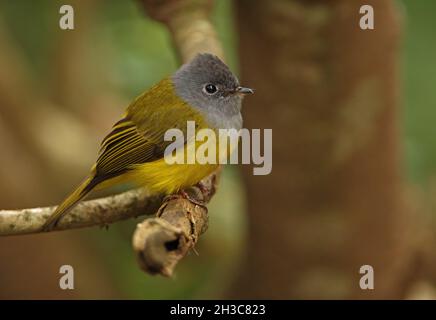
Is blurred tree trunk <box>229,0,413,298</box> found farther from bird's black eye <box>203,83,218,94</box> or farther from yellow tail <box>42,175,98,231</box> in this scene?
yellow tail <box>42,175,98,231</box>

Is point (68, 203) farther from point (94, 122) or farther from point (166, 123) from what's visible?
point (94, 122)

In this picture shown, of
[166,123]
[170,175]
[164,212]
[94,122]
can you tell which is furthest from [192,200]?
[94,122]

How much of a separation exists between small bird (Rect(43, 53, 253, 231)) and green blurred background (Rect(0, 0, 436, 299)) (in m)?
1.56

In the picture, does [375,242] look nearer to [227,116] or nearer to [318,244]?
[318,244]

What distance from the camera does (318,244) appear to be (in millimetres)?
4363

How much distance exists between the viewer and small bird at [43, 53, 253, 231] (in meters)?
3.43

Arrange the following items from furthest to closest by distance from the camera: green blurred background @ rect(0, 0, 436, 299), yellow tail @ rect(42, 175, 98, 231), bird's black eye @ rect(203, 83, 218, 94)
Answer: green blurred background @ rect(0, 0, 436, 299), bird's black eye @ rect(203, 83, 218, 94), yellow tail @ rect(42, 175, 98, 231)

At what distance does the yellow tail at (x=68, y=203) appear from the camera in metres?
2.93

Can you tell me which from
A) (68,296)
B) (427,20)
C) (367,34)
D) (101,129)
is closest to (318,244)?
(367,34)

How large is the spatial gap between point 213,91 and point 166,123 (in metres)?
0.34

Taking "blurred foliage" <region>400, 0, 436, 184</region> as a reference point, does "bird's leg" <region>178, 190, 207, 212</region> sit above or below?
below

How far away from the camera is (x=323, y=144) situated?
4176 mm

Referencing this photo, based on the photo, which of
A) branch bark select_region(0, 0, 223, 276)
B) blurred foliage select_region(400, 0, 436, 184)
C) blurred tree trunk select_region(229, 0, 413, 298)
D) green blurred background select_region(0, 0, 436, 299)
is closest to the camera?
branch bark select_region(0, 0, 223, 276)

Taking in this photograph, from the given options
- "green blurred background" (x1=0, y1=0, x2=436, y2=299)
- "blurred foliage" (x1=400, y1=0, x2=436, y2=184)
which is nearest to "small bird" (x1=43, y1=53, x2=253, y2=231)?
"green blurred background" (x1=0, y1=0, x2=436, y2=299)
